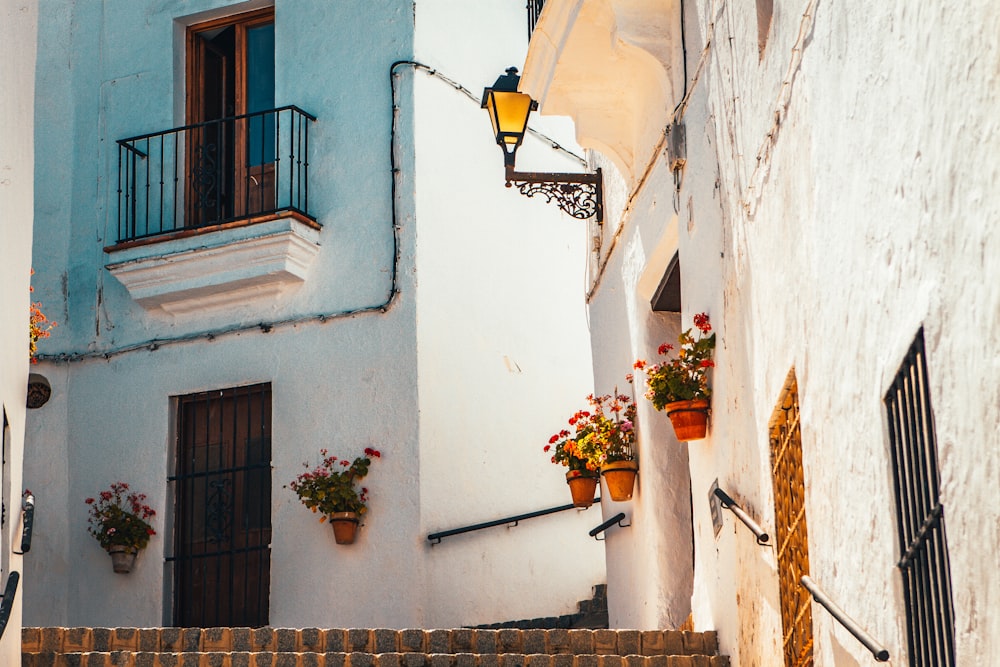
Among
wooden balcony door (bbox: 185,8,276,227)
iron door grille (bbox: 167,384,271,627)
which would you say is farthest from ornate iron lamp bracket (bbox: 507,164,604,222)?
iron door grille (bbox: 167,384,271,627)

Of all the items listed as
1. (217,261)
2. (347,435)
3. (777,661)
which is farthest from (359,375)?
(777,661)

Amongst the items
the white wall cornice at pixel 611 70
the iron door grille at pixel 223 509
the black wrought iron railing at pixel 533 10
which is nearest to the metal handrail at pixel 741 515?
the white wall cornice at pixel 611 70

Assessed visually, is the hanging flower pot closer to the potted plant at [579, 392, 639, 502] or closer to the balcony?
the balcony

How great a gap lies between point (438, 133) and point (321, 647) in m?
5.80

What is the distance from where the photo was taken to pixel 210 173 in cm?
1236

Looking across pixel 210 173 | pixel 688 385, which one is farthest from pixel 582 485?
pixel 210 173

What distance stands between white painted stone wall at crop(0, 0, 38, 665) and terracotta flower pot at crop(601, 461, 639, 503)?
3.75m

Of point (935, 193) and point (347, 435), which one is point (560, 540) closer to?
point (347, 435)

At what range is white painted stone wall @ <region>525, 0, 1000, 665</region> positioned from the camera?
3486 mm

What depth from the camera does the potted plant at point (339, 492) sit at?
11.1m

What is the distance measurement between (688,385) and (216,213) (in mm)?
5977

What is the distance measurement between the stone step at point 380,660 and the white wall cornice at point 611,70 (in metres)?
3.39

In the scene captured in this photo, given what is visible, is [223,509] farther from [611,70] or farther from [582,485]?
[611,70]

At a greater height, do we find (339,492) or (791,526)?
(339,492)
